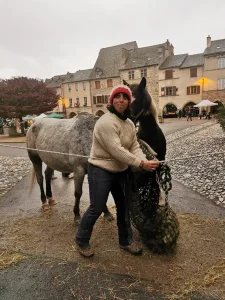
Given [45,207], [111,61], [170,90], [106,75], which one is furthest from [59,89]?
[45,207]

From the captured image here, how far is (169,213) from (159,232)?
1.01 feet

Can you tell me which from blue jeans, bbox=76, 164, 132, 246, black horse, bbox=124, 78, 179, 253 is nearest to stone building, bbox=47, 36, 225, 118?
black horse, bbox=124, 78, 179, 253

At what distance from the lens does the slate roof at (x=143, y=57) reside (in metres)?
44.1

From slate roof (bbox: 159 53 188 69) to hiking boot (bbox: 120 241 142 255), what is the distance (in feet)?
140

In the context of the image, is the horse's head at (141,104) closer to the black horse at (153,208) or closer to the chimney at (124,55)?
the black horse at (153,208)

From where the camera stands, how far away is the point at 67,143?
13.4ft

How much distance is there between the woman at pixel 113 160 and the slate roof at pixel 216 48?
4219cm

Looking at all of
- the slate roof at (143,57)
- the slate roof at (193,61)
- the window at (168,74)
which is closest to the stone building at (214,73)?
the slate roof at (193,61)

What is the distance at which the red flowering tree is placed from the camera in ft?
85.7

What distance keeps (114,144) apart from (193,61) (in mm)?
43716

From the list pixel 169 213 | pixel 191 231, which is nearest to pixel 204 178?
pixel 191 231

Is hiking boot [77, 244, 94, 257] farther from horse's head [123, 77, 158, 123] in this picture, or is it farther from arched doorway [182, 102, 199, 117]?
arched doorway [182, 102, 199, 117]

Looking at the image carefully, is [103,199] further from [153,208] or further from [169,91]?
[169,91]

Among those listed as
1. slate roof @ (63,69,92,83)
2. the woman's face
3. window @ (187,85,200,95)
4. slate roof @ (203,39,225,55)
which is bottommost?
the woman's face
